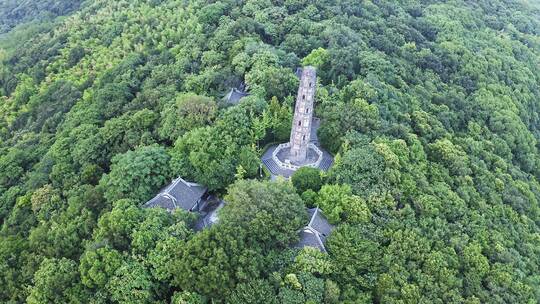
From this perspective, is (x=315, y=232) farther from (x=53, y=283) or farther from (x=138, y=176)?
(x=53, y=283)

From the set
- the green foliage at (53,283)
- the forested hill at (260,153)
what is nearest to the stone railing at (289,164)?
the forested hill at (260,153)

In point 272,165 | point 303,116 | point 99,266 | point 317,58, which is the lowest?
point 272,165

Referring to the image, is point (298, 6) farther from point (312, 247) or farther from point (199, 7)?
point (312, 247)

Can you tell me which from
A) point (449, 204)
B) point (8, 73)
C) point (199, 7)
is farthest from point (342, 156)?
point (8, 73)

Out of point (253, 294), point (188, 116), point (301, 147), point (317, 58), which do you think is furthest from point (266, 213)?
point (317, 58)

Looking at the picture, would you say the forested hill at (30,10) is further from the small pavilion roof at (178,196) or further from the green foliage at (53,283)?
the green foliage at (53,283)

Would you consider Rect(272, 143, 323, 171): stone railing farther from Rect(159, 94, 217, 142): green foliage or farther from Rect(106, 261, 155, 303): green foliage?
Rect(106, 261, 155, 303): green foliage

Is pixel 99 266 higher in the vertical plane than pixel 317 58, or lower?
lower
